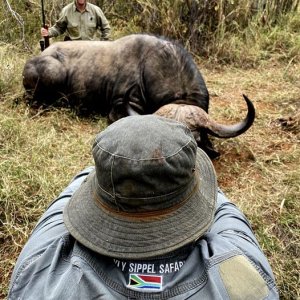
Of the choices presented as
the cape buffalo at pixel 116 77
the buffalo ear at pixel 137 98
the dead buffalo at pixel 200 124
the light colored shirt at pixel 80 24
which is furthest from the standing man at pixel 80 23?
the dead buffalo at pixel 200 124

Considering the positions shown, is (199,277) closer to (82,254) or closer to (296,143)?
(82,254)

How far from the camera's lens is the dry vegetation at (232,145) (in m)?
3.03

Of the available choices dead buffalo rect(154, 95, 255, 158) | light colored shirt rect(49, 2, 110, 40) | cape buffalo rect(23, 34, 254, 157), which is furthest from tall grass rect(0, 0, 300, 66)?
dead buffalo rect(154, 95, 255, 158)

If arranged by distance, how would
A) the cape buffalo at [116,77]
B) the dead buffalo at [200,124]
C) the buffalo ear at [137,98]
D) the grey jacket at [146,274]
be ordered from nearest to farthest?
1. the grey jacket at [146,274]
2. the dead buffalo at [200,124]
3. the cape buffalo at [116,77]
4. the buffalo ear at [137,98]

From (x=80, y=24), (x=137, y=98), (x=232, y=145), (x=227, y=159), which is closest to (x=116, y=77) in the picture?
(x=137, y=98)

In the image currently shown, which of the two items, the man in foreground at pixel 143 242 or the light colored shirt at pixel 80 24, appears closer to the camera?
the man in foreground at pixel 143 242

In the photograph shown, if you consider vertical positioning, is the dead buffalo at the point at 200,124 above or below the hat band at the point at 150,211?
below

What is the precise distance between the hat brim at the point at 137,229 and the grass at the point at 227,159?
5.26ft

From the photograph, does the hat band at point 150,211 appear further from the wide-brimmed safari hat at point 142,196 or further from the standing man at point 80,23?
the standing man at point 80,23

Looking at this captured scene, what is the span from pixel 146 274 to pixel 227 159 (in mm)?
3144

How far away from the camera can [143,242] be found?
1.22m

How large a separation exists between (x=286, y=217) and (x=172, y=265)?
212 centimetres

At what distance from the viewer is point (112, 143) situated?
126 cm

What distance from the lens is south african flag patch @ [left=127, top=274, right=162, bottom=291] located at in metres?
1.24
